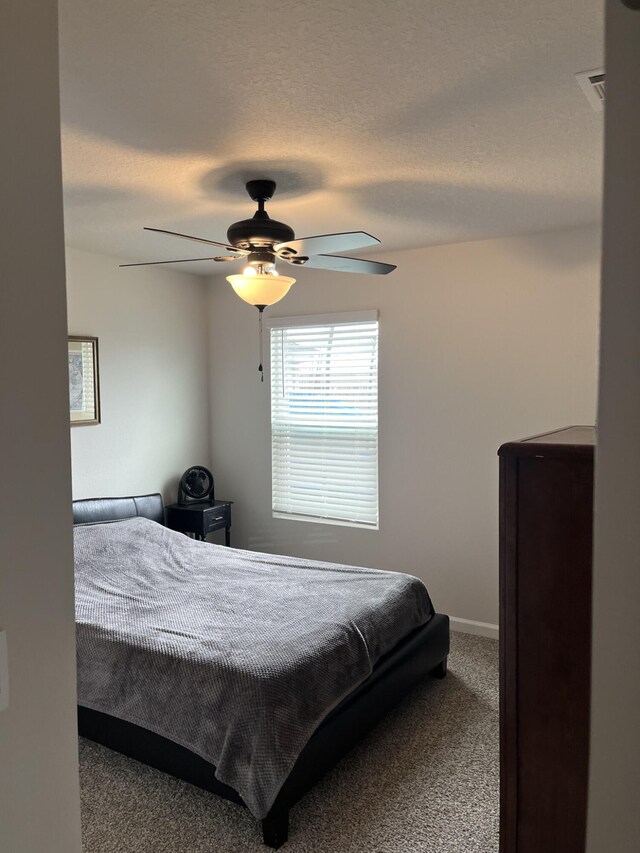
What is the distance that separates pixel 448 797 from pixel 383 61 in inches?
108

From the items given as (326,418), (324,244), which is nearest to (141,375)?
(326,418)

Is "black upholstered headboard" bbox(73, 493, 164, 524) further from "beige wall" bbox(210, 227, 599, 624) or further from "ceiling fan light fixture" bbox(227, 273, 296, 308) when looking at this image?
"ceiling fan light fixture" bbox(227, 273, 296, 308)

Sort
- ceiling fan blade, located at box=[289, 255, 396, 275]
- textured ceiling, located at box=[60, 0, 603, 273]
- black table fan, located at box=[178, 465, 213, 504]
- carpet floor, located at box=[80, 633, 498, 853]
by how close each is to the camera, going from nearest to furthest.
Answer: textured ceiling, located at box=[60, 0, 603, 273] < carpet floor, located at box=[80, 633, 498, 853] < ceiling fan blade, located at box=[289, 255, 396, 275] < black table fan, located at box=[178, 465, 213, 504]

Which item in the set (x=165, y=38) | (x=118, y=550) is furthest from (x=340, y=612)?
(x=165, y=38)

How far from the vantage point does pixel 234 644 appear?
264 centimetres

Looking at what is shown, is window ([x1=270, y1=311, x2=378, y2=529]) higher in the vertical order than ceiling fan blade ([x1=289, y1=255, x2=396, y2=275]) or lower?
lower

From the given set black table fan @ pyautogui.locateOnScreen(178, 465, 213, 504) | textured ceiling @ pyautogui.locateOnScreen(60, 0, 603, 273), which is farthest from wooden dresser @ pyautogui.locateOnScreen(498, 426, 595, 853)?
black table fan @ pyautogui.locateOnScreen(178, 465, 213, 504)

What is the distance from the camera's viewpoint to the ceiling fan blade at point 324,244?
2465 millimetres

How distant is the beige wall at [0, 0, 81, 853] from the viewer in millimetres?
951

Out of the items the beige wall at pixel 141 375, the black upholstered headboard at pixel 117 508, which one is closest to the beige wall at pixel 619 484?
the black upholstered headboard at pixel 117 508

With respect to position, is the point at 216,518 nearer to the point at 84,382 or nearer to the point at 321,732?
the point at 84,382

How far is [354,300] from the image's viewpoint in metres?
4.63

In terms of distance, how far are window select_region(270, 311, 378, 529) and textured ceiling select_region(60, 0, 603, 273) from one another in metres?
1.41

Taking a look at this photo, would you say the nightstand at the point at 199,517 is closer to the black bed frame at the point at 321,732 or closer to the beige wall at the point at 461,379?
the beige wall at the point at 461,379
